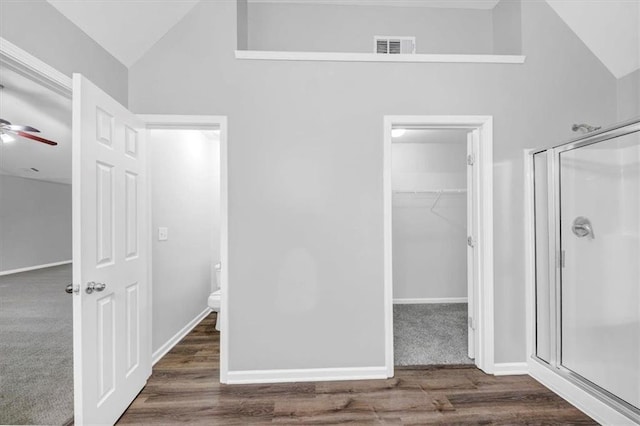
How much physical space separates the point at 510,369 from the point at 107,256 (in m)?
3.00

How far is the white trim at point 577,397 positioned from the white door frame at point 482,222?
0.32 m

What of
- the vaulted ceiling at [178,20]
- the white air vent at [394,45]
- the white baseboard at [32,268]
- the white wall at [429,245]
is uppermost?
the white air vent at [394,45]

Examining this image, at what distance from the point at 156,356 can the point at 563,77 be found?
13.5 ft

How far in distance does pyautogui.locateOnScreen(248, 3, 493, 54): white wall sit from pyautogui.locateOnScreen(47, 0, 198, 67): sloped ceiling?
0.74 m

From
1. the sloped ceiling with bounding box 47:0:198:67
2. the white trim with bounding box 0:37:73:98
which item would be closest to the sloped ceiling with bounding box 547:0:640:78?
the sloped ceiling with bounding box 47:0:198:67

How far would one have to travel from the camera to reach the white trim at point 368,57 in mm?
2340

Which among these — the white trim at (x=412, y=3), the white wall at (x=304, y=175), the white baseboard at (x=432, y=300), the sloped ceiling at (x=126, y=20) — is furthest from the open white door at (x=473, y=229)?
the sloped ceiling at (x=126, y=20)

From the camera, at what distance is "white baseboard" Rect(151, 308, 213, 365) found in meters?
2.60

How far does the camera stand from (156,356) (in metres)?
2.60

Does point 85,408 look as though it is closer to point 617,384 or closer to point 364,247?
point 364,247

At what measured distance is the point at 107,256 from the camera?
5.86 ft

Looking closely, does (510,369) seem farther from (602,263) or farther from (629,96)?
(629,96)

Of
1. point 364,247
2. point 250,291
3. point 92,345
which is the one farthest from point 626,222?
point 92,345

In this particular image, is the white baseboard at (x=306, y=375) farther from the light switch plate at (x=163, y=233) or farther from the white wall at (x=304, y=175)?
the light switch plate at (x=163, y=233)
